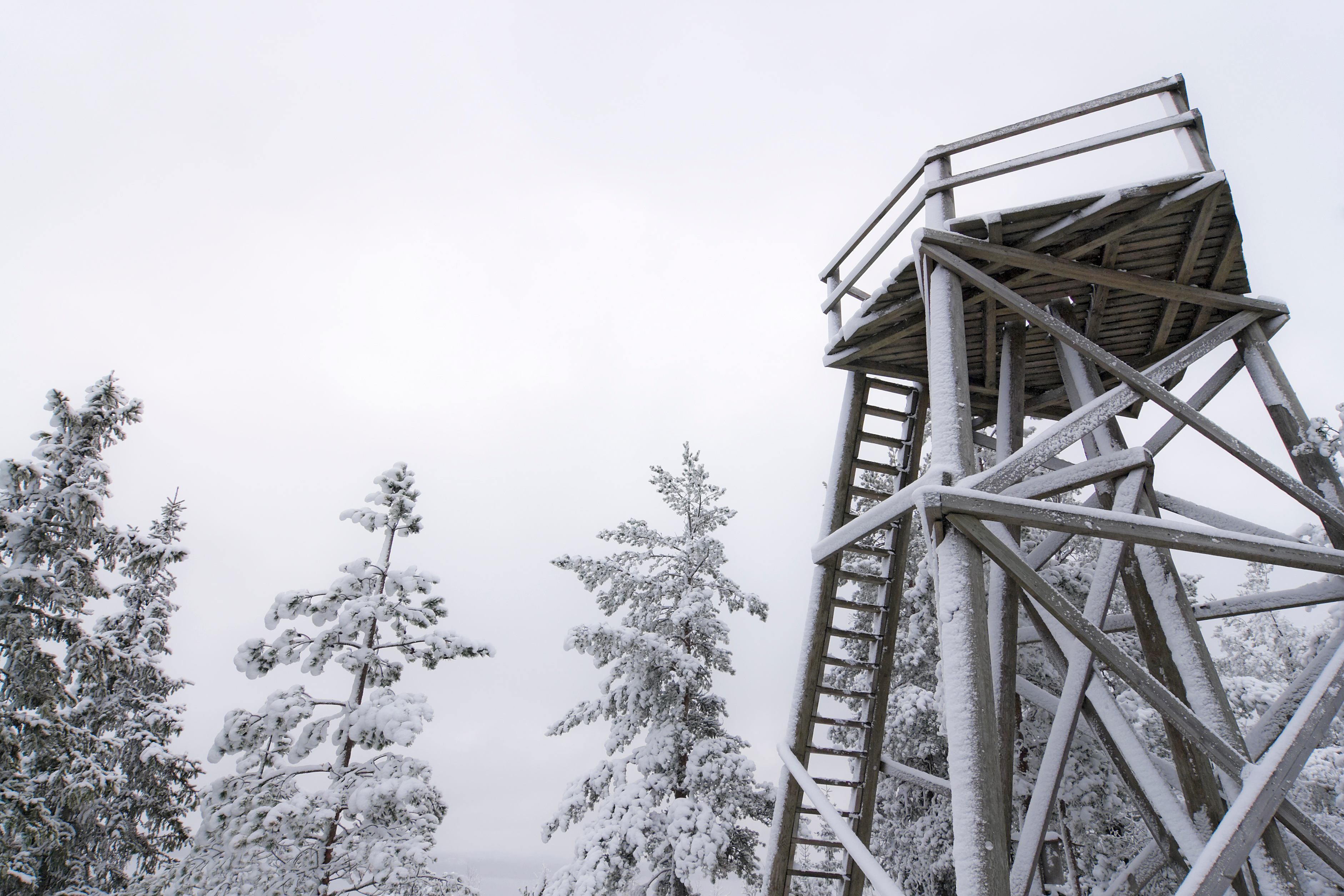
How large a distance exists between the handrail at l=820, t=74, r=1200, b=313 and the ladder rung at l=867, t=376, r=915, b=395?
5.32 ft

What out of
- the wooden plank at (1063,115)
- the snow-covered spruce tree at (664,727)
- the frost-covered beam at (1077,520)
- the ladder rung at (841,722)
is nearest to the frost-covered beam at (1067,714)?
the frost-covered beam at (1077,520)

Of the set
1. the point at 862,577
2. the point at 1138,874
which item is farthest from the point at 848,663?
the point at 1138,874

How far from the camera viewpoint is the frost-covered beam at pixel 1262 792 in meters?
3.31

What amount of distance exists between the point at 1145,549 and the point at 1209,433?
907mm

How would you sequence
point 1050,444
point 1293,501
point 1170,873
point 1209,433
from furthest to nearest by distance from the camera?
1. point 1170,873
2. point 1293,501
3. point 1209,433
4. point 1050,444

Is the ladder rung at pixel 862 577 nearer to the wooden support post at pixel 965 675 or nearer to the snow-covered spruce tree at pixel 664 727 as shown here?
the wooden support post at pixel 965 675

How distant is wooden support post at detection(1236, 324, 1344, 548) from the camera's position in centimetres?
511

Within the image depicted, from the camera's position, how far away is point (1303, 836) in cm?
389

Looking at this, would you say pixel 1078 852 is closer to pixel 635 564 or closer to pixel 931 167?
pixel 635 564

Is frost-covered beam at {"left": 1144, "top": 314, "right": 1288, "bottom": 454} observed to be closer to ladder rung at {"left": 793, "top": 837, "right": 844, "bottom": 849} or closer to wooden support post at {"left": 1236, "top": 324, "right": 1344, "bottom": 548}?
wooden support post at {"left": 1236, "top": 324, "right": 1344, "bottom": 548}

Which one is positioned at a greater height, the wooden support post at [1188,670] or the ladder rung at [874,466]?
the ladder rung at [874,466]

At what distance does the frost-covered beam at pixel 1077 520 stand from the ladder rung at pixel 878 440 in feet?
9.00

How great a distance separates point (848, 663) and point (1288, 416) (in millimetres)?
3797

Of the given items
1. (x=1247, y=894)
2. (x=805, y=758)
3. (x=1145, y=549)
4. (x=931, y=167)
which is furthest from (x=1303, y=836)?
(x=931, y=167)
